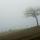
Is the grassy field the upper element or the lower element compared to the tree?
lower

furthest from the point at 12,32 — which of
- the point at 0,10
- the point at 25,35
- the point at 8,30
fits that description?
the point at 0,10

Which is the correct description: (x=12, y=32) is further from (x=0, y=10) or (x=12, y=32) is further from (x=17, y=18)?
(x=0, y=10)

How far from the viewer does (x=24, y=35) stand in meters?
1.23

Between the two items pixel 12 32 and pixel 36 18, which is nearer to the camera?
pixel 12 32

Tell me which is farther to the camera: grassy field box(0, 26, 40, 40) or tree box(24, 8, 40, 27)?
tree box(24, 8, 40, 27)

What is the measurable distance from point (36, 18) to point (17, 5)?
320 millimetres

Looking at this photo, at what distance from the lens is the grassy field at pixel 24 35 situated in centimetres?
118

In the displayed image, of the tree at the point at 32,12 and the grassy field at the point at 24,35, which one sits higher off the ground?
the tree at the point at 32,12

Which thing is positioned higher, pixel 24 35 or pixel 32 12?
pixel 32 12

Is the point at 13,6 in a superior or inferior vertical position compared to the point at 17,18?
superior

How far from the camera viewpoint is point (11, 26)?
1.30 meters

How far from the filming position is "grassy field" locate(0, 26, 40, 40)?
3.88ft

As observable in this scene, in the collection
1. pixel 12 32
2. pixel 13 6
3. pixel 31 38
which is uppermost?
pixel 13 6

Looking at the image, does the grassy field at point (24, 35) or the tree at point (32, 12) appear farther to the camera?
the tree at point (32, 12)
